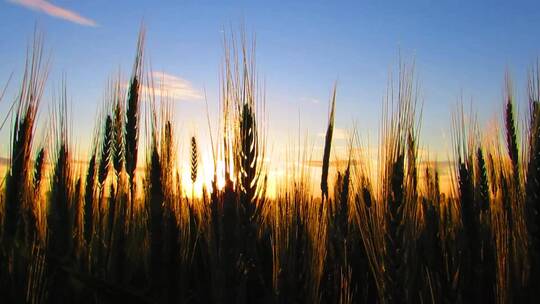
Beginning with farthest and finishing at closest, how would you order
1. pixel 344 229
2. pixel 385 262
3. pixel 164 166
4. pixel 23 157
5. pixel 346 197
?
pixel 346 197 < pixel 344 229 < pixel 164 166 < pixel 23 157 < pixel 385 262

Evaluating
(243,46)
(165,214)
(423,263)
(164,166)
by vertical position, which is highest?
(243,46)

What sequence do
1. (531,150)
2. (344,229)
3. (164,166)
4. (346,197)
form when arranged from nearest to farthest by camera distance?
1. (531,150)
2. (164,166)
3. (344,229)
4. (346,197)

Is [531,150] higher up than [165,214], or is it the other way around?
[531,150]

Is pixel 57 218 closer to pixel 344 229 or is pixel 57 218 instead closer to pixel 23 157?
pixel 23 157

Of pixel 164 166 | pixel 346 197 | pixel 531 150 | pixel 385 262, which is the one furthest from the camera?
pixel 346 197

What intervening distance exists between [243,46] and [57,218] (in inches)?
78.0

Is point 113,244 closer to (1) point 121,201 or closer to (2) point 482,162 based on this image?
(1) point 121,201

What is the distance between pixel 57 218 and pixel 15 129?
1112 millimetres

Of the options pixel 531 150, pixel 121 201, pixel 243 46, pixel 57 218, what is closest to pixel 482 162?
pixel 531 150

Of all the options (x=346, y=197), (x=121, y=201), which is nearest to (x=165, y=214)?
(x=121, y=201)

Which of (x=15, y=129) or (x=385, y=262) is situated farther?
(x=15, y=129)

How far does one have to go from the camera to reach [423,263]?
293 centimetres

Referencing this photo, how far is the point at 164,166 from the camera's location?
11.9ft

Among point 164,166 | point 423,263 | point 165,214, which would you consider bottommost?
point 423,263
